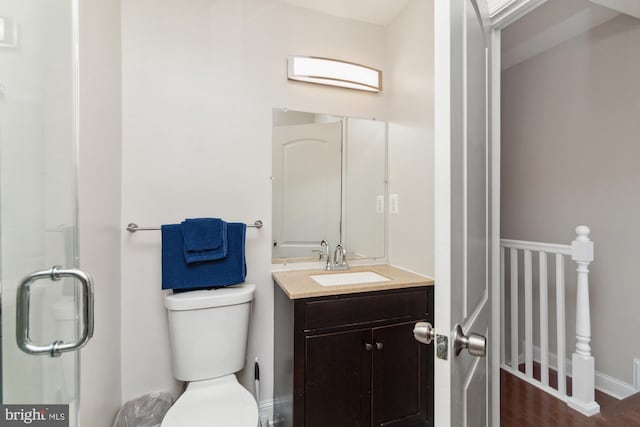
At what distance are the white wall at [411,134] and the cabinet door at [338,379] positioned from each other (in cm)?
59

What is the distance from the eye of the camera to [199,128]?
1.55 metres

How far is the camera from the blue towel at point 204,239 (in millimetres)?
1405

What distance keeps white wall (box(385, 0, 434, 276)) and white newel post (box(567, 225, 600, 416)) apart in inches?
35.8

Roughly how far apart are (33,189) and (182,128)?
2.99ft

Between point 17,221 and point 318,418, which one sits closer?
point 17,221

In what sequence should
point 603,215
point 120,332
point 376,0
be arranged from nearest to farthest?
point 120,332
point 376,0
point 603,215

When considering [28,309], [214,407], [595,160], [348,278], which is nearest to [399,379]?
[348,278]

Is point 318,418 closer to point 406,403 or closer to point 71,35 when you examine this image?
point 406,403

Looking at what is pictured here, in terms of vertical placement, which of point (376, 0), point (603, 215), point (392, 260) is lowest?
point (392, 260)

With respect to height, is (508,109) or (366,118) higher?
(508,109)

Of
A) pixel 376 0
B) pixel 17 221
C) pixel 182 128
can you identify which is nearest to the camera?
pixel 17 221

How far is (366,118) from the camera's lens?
6.30ft

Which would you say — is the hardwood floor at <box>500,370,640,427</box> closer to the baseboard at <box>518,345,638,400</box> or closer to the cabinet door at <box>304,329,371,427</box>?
the baseboard at <box>518,345,638,400</box>

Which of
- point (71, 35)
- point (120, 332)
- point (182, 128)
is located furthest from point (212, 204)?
point (71, 35)
